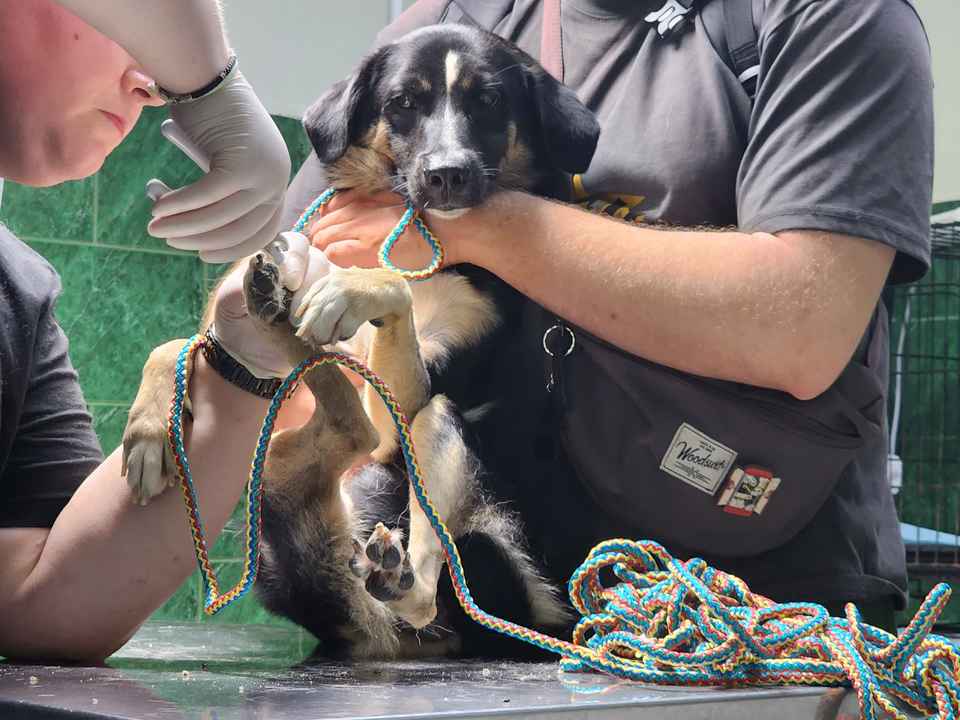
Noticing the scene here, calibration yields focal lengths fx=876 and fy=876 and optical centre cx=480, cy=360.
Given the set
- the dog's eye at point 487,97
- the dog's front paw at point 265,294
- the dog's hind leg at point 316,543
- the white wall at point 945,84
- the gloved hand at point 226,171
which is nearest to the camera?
the gloved hand at point 226,171

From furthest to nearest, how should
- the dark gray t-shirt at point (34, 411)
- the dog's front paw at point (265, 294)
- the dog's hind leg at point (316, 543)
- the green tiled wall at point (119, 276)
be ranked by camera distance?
1. the green tiled wall at point (119, 276)
2. the dog's hind leg at point (316, 543)
3. the dark gray t-shirt at point (34, 411)
4. the dog's front paw at point (265, 294)

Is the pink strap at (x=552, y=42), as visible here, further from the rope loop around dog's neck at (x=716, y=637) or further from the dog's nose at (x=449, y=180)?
the rope loop around dog's neck at (x=716, y=637)

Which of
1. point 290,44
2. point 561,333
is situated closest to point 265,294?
point 561,333

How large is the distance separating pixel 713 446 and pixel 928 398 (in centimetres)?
179

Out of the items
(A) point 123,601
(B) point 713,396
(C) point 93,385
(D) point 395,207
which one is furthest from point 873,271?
(C) point 93,385

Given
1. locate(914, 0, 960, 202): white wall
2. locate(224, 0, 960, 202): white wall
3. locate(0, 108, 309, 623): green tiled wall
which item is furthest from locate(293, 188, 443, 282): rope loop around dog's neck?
locate(914, 0, 960, 202): white wall

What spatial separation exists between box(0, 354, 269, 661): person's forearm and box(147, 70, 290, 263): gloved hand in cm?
26

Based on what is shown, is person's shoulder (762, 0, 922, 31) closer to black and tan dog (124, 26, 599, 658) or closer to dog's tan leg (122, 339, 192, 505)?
black and tan dog (124, 26, 599, 658)

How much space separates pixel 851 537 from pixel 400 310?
0.68 m

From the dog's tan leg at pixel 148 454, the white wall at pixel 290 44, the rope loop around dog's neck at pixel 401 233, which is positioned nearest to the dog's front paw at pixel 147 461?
the dog's tan leg at pixel 148 454

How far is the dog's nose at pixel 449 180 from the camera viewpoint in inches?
49.7

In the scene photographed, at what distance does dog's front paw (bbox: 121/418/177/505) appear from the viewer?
931 millimetres

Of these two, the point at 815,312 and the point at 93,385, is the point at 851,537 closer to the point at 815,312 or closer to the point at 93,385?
the point at 815,312

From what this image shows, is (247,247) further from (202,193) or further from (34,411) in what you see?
(34,411)
